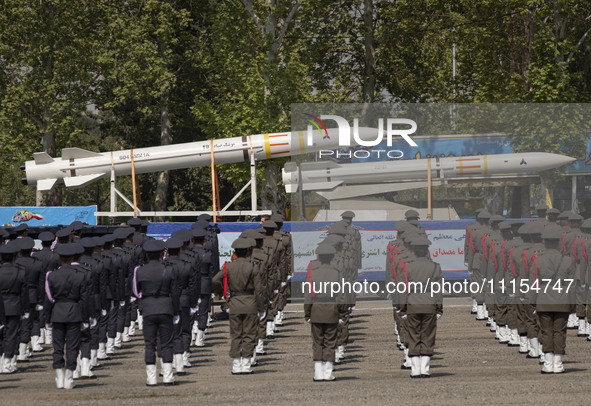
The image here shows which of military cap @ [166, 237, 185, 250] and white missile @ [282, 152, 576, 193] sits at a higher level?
military cap @ [166, 237, 185, 250]

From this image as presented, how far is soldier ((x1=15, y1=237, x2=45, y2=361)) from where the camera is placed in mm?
17219

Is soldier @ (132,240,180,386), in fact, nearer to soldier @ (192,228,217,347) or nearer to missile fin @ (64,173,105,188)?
soldier @ (192,228,217,347)

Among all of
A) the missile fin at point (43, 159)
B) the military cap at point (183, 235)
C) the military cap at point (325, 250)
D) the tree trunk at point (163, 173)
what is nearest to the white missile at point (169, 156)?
the missile fin at point (43, 159)

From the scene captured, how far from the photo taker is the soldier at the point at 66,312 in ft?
48.1

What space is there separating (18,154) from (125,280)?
27.1 m

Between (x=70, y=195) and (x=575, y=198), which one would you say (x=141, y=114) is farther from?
(x=575, y=198)

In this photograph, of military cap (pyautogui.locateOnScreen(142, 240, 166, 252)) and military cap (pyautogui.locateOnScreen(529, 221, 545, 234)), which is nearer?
military cap (pyautogui.locateOnScreen(142, 240, 166, 252))

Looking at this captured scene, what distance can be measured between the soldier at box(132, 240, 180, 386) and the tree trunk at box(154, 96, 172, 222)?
29.8 m

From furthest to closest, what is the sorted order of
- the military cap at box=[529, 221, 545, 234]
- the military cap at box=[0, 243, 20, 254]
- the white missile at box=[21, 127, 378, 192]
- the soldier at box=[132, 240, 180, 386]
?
the white missile at box=[21, 127, 378, 192] < the military cap at box=[529, 221, 545, 234] < the military cap at box=[0, 243, 20, 254] < the soldier at box=[132, 240, 180, 386]

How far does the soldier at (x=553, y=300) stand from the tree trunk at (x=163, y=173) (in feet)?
100

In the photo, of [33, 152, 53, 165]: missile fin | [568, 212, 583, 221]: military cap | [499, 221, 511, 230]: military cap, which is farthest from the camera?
[33, 152, 53, 165]: missile fin

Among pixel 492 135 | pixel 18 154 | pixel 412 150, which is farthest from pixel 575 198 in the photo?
pixel 18 154

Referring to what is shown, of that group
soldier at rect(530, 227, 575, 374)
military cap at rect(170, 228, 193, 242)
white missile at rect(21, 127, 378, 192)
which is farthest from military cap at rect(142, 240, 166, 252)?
white missile at rect(21, 127, 378, 192)

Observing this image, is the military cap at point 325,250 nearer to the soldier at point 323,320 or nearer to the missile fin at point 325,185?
the soldier at point 323,320
